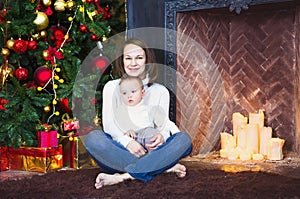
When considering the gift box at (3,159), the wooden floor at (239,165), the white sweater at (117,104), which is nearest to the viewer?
the white sweater at (117,104)

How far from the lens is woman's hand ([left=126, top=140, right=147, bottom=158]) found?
1925 millimetres

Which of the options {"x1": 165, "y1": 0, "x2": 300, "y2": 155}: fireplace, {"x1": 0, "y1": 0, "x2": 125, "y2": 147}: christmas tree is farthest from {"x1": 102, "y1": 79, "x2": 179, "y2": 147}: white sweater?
{"x1": 165, "y1": 0, "x2": 300, "y2": 155}: fireplace

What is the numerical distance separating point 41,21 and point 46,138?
1.93 ft

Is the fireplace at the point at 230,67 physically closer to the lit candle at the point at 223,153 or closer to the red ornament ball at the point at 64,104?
the lit candle at the point at 223,153

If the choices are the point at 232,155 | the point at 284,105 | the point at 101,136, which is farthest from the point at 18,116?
the point at 284,105

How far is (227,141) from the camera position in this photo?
2.78 meters

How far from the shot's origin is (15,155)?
2549mm

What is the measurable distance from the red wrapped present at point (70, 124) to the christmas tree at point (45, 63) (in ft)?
0.15

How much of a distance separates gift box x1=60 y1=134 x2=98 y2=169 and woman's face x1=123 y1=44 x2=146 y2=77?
27.7 inches

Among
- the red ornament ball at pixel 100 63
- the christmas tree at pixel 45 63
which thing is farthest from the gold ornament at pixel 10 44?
the red ornament ball at pixel 100 63

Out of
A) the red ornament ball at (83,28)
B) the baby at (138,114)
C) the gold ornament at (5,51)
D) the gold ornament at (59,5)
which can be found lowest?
the baby at (138,114)

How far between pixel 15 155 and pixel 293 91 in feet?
5.14

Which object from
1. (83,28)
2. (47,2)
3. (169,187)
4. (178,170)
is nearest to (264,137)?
(178,170)

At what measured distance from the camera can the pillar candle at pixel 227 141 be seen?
2762 millimetres
